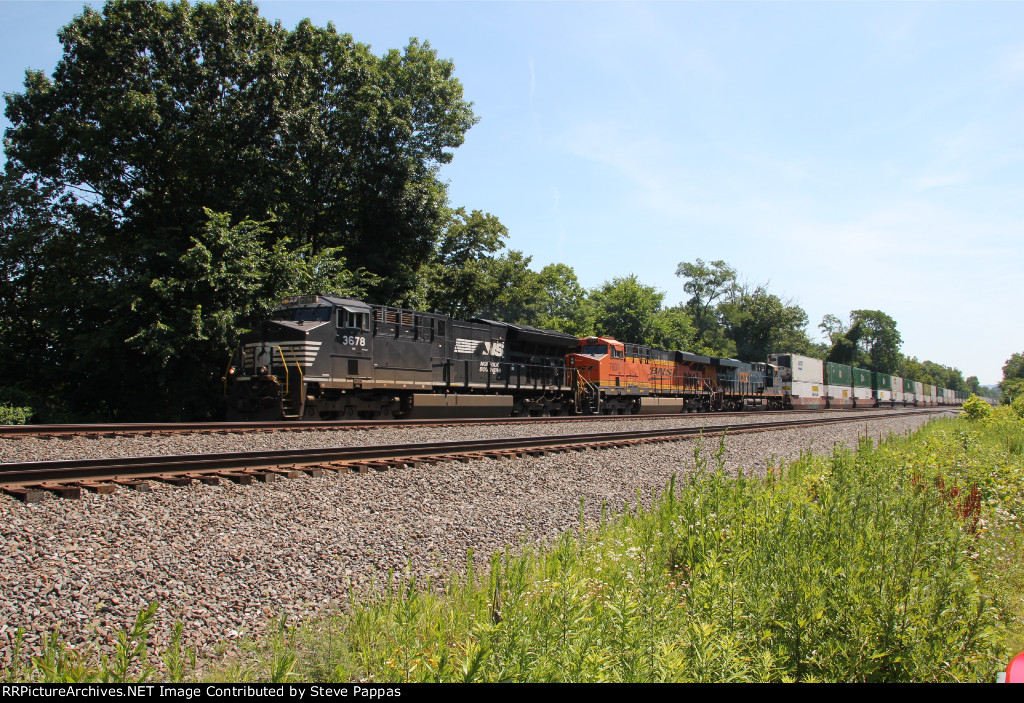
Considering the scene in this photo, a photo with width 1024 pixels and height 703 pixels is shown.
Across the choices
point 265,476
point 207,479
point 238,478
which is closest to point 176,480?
point 207,479

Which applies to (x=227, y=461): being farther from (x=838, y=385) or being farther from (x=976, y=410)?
(x=838, y=385)

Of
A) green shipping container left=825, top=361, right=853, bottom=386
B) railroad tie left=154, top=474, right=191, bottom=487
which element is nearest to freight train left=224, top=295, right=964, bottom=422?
railroad tie left=154, top=474, right=191, bottom=487

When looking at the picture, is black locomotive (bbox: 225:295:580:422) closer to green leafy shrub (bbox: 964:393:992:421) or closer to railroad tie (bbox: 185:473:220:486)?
railroad tie (bbox: 185:473:220:486)

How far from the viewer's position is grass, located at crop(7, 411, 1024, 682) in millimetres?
3158

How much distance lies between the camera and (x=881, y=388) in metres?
59.2

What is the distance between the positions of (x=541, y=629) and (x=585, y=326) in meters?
53.9

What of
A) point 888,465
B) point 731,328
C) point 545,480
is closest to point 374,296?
point 545,480

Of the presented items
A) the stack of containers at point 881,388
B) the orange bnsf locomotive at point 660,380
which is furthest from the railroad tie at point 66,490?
the stack of containers at point 881,388

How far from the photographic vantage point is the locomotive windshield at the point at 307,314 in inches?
619

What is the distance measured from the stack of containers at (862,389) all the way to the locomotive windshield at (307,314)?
163 ft

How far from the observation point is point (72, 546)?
173 inches

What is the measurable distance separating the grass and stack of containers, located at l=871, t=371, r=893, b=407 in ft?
199

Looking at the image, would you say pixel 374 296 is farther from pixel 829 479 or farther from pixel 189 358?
pixel 829 479

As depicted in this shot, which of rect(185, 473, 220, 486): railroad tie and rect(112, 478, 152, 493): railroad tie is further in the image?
rect(185, 473, 220, 486): railroad tie
